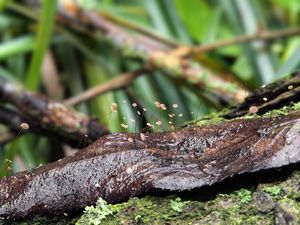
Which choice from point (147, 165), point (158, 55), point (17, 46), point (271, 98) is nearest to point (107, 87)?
point (158, 55)

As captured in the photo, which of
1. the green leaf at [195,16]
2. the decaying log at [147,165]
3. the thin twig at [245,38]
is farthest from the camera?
the green leaf at [195,16]

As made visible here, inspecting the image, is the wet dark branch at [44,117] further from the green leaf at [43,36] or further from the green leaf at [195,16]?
the green leaf at [195,16]

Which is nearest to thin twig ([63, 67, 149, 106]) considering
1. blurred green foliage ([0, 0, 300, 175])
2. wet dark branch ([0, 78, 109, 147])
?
blurred green foliage ([0, 0, 300, 175])

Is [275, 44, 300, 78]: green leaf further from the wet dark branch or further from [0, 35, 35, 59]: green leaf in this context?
[0, 35, 35, 59]: green leaf

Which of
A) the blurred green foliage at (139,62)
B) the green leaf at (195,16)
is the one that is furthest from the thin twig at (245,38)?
the green leaf at (195,16)

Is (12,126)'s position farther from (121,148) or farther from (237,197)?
(237,197)

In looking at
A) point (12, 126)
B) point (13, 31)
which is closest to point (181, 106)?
point (12, 126)

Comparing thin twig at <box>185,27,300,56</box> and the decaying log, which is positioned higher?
thin twig at <box>185,27,300,56</box>
